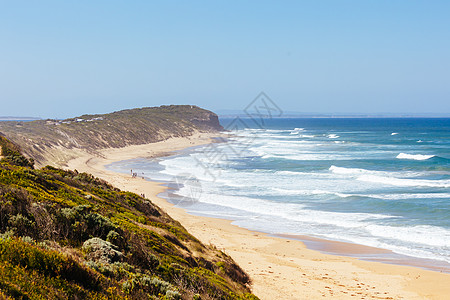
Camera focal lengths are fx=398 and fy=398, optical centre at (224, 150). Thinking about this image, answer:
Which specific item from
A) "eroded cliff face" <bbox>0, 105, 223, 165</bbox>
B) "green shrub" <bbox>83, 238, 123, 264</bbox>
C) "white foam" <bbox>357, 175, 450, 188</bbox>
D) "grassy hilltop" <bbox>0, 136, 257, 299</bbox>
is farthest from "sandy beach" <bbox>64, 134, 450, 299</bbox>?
"eroded cliff face" <bbox>0, 105, 223, 165</bbox>

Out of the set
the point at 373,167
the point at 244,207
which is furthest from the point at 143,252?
the point at 373,167

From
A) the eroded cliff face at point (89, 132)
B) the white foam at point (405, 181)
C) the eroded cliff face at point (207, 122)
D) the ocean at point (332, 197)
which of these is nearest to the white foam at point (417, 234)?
the ocean at point (332, 197)

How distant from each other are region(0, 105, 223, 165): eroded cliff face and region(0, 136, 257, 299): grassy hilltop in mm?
28934

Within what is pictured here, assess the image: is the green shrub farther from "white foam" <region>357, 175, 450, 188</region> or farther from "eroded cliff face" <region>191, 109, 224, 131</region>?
"eroded cliff face" <region>191, 109, 224, 131</region>

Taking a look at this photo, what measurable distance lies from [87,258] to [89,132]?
69.1m

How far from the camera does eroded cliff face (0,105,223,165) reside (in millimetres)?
47666

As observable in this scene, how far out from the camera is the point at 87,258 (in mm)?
7012

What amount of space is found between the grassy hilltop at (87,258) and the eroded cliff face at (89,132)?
2893cm

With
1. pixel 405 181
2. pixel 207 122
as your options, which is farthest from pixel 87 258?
pixel 207 122

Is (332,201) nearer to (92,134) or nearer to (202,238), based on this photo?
(202,238)

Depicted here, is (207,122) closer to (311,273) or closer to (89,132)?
(89,132)

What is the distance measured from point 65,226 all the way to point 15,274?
317 centimetres

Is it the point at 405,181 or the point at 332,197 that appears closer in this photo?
the point at 332,197

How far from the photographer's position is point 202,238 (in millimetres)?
17250
